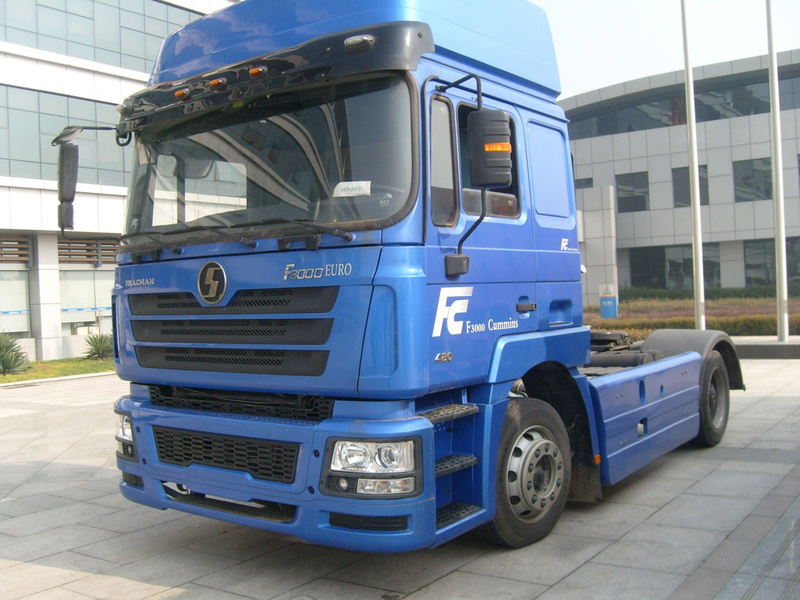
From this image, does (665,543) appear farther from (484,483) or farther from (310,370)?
(310,370)

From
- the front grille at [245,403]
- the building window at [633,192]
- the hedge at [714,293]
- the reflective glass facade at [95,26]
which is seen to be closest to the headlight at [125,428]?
the front grille at [245,403]

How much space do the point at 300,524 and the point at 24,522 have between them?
3252mm

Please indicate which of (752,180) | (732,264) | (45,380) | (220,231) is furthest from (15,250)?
(732,264)

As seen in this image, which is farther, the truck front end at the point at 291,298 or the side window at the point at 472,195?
the side window at the point at 472,195

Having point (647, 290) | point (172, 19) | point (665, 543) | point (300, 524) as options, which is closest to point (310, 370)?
point (300, 524)

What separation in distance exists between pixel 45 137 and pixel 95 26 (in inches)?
154

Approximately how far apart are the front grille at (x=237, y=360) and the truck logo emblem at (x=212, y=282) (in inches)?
12.2

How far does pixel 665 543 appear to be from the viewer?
509 centimetres

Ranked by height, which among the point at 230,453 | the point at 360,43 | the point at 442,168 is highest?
the point at 360,43

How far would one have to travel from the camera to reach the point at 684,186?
37594mm

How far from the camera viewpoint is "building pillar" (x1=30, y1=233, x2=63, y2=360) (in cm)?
2294

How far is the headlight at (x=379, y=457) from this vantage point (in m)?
4.00

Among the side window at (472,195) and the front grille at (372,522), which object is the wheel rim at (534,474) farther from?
the side window at (472,195)

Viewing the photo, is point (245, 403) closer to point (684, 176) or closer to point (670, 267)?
point (684, 176)
